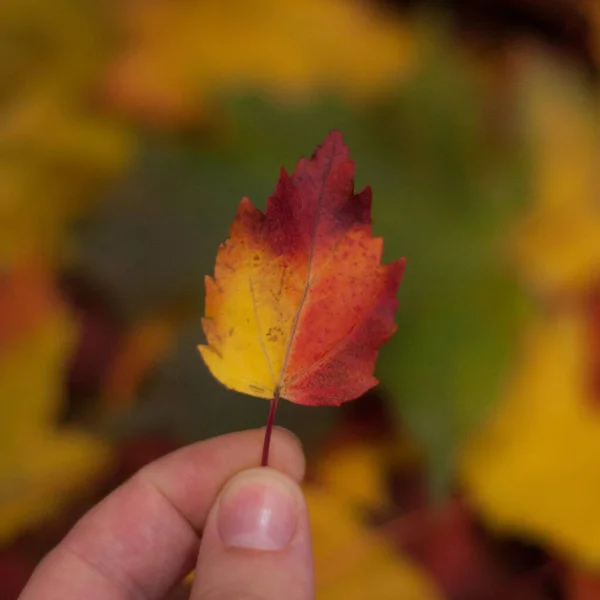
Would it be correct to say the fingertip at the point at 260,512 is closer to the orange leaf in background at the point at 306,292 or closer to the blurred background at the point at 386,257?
the orange leaf in background at the point at 306,292

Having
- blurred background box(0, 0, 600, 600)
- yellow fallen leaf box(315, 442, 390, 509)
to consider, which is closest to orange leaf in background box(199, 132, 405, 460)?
blurred background box(0, 0, 600, 600)

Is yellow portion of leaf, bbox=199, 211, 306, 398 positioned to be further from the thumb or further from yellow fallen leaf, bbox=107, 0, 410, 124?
yellow fallen leaf, bbox=107, 0, 410, 124

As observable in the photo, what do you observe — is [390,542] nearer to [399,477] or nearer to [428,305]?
[399,477]

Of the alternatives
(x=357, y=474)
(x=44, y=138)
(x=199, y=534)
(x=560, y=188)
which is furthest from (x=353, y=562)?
(x=44, y=138)

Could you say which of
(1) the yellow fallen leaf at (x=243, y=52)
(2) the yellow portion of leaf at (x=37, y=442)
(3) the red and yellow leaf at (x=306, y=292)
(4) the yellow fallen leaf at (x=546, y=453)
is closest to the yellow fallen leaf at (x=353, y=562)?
(4) the yellow fallen leaf at (x=546, y=453)

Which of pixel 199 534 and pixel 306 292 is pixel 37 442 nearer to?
pixel 199 534
